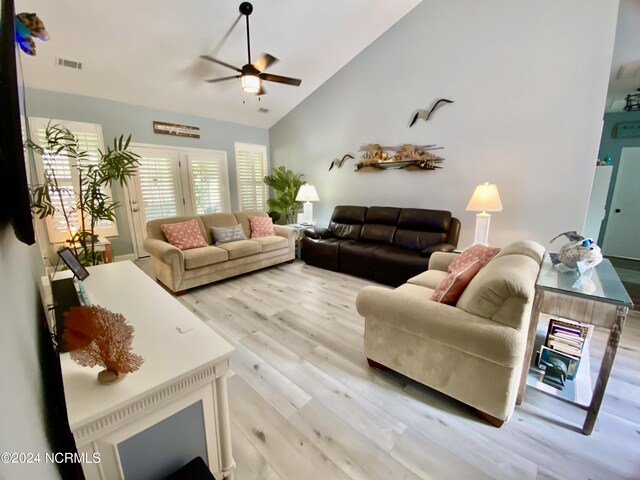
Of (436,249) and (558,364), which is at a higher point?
(436,249)

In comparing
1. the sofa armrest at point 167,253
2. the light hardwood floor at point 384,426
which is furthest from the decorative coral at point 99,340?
the sofa armrest at point 167,253

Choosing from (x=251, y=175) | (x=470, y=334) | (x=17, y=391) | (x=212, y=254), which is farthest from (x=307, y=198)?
(x=17, y=391)

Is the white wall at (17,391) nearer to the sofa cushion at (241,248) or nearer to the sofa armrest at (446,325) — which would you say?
the sofa armrest at (446,325)

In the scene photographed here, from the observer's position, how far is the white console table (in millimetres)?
785

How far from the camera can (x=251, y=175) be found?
604cm

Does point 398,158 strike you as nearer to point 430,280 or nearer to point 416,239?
point 416,239

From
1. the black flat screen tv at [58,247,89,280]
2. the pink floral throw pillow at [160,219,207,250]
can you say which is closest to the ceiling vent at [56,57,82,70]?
the pink floral throw pillow at [160,219,207,250]

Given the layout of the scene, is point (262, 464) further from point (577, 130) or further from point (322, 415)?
point (577, 130)

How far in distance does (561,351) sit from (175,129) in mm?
5775

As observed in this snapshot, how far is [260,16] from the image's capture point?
3.21m

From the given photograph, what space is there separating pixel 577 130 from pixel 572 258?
86.9 inches

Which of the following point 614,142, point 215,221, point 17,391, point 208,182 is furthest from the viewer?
point 208,182

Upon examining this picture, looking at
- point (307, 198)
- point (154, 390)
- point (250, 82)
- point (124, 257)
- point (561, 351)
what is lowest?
point (124, 257)

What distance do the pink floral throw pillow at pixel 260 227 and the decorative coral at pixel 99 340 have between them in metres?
3.56
